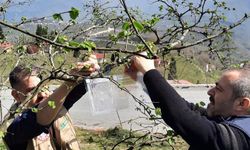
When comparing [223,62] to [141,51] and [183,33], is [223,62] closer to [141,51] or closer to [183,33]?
[183,33]

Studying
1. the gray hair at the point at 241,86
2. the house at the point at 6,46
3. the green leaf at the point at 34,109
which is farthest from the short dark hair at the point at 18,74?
the gray hair at the point at 241,86

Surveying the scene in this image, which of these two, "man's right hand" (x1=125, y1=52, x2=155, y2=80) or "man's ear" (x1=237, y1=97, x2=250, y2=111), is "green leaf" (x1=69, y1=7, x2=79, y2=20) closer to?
"man's right hand" (x1=125, y1=52, x2=155, y2=80)

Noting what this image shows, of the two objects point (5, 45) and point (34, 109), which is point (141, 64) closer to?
point (34, 109)

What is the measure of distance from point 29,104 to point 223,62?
6.92 ft

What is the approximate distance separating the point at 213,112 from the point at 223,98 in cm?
8

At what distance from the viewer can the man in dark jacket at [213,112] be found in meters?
2.35

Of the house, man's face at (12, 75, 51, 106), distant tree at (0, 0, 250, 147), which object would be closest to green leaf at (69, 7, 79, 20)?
distant tree at (0, 0, 250, 147)

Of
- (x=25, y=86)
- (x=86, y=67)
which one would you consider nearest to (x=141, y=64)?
(x=86, y=67)

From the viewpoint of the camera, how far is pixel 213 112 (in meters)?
2.57

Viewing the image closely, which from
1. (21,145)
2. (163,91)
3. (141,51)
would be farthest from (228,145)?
(21,145)

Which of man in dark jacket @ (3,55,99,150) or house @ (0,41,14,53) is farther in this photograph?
house @ (0,41,14,53)

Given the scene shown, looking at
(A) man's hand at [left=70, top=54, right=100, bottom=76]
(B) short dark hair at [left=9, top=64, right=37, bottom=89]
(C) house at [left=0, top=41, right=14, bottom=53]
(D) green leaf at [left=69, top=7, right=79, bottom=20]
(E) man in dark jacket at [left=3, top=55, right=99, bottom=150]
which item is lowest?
(E) man in dark jacket at [left=3, top=55, right=99, bottom=150]

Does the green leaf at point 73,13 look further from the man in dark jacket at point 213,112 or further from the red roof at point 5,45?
the red roof at point 5,45

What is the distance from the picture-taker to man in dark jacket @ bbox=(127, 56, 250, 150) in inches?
92.5
